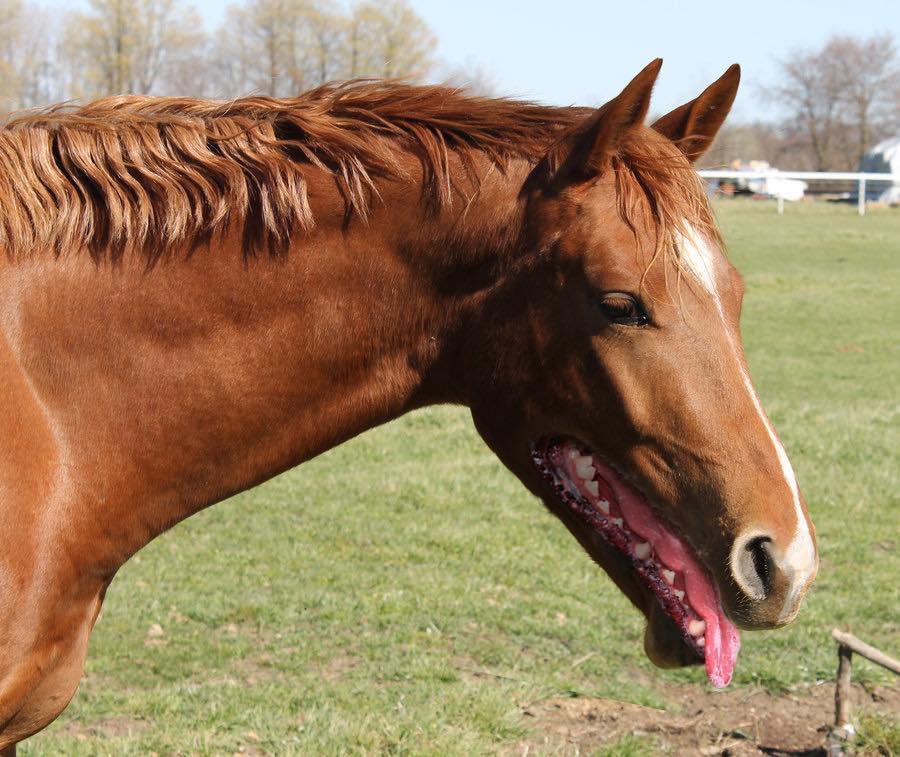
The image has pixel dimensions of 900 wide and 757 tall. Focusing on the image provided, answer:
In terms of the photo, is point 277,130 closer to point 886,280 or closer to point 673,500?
point 673,500

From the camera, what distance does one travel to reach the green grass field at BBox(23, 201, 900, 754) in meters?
4.03

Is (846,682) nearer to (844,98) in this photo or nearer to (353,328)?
(353,328)

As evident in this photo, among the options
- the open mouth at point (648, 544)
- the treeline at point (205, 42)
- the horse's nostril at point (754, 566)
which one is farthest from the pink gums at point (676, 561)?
the treeline at point (205, 42)

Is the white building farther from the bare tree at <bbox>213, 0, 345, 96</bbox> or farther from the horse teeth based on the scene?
the horse teeth

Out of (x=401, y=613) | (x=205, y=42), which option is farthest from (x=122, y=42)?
(x=401, y=613)

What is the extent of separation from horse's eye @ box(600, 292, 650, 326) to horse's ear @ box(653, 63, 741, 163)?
468 millimetres

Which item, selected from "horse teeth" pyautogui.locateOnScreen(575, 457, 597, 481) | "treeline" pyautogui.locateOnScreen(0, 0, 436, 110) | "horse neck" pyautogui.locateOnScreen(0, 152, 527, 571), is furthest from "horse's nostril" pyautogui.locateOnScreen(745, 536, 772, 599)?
"treeline" pyautogui.locateOnScreen(0, 0, 436, 110)

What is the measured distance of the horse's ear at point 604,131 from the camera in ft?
6.57

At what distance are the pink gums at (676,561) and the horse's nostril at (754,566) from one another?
0.37ft

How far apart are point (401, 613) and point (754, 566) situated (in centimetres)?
341

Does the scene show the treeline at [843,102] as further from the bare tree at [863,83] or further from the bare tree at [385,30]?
the bare tree at [385,30]

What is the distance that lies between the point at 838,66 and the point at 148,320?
60625mm

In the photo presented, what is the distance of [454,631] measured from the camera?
4.94 metres

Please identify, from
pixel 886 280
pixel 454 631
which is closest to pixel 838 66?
pixel 886 280
